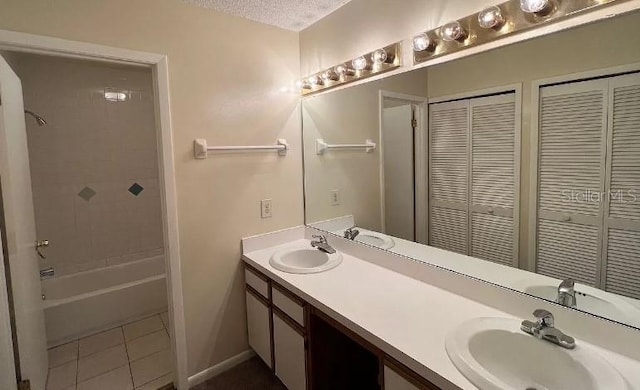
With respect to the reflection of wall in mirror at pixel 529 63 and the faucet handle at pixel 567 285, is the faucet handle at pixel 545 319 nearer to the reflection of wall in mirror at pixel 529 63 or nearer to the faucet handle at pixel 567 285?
the faucet handle at pixel 567 285

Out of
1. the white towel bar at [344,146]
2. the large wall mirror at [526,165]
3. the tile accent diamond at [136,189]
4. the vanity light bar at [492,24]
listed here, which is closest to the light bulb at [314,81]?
the large wall mirror at [526,165]

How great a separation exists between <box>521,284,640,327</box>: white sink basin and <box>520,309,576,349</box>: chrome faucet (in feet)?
0.43

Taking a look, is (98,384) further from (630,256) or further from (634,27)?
(634,27)

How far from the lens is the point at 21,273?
5.13ft

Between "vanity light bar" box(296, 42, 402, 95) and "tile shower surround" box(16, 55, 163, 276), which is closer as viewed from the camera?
"vanity light bar" box(296, 42, 402, 95)

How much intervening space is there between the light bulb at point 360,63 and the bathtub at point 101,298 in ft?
8.14

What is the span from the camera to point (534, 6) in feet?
3.61

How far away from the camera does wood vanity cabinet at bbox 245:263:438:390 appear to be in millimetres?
1560

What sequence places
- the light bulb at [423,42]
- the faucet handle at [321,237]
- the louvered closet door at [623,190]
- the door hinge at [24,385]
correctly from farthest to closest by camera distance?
the faucet handle at [321,237], the door hinge at [24,385], the light bulb at [423,42], the louvered closet door at [623,190]

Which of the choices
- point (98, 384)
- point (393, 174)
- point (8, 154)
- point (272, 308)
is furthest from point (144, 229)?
point (393, 174)

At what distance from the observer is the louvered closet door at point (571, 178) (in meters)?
1.09

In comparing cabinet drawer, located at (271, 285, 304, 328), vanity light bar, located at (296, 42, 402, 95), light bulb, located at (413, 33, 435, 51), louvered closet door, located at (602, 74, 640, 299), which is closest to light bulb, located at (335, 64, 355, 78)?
vanity light bar, located at (296, 42, 402, 95)

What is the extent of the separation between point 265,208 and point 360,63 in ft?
3.65

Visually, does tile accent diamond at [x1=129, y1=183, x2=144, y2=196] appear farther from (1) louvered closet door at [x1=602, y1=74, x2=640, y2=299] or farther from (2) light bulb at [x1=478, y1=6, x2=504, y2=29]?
(1) louvered closet door at [x1=602, y1=74, x2=640, y2=299]
